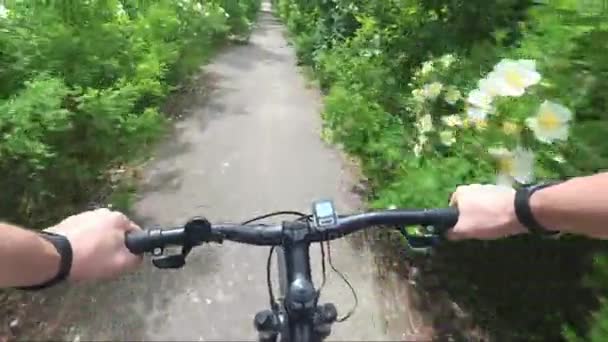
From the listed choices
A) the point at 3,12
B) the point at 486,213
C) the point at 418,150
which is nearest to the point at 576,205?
the point at 486,213

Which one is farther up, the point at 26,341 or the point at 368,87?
the point at 368,87

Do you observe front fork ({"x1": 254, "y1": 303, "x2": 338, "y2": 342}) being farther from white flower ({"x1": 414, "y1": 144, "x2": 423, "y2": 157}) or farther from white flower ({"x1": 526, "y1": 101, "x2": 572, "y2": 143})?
white flower ({"x1": 414, "y1": 144, "x2": 423, "y2": 157})

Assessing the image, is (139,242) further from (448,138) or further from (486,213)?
(448,138)

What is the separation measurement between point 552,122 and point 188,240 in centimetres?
143

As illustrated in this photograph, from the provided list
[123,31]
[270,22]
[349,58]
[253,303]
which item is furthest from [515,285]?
[270,22]

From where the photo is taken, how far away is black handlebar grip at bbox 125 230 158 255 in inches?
52.3

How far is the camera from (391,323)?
413cm

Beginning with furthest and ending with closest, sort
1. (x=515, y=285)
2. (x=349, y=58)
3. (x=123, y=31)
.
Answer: (x=349, y=58), (x=123, y=31), (x=515, y=285)

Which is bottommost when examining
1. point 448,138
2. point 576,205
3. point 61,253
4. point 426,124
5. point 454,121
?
point 426,124

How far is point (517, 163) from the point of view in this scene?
2416 millimetres

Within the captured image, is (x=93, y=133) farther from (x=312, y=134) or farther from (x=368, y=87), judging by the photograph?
(x=312, y=134)

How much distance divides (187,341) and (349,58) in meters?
3.97

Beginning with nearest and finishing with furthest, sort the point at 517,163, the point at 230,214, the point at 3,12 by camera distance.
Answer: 1. the point at 517,163
2. the point at 3,12
3. the point at 230,214

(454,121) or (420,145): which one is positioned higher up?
(454,121)
